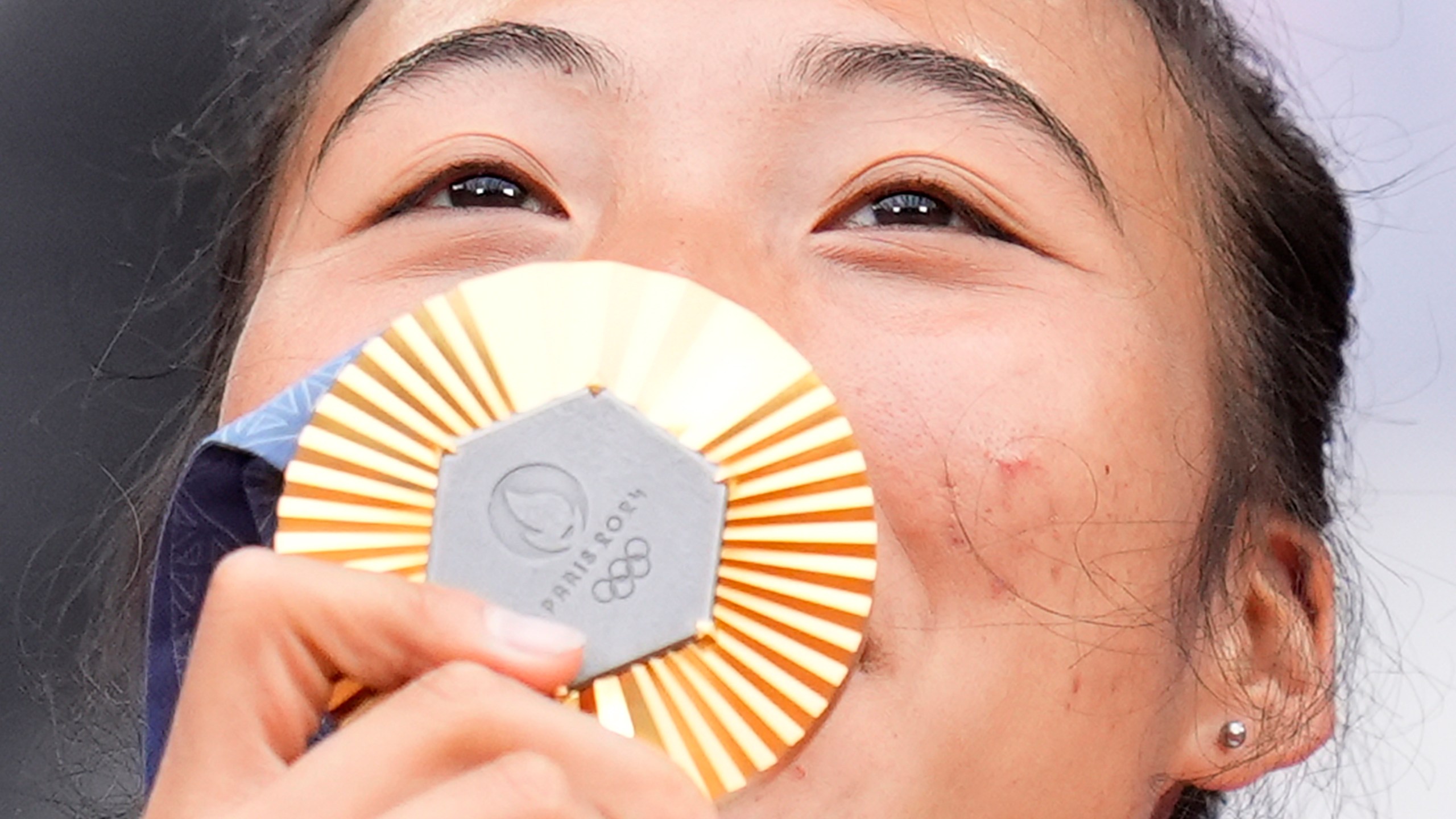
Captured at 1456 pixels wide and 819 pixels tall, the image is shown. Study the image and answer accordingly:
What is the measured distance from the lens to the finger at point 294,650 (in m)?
0.95

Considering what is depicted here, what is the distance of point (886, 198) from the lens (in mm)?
1444

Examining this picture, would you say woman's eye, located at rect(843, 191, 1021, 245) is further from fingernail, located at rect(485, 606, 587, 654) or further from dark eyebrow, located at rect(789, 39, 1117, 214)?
fingernail, located at rect(485, 606, 587, 654)

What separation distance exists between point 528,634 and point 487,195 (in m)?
0.62

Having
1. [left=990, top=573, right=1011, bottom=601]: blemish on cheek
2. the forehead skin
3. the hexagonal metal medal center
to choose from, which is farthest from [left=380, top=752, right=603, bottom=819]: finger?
the forehead skin

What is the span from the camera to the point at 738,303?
126cm

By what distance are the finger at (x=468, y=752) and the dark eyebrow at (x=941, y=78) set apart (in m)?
0.63

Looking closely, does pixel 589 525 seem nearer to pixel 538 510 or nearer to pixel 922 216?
pixel 538 510

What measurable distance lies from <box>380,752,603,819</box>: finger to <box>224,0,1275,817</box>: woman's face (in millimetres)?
309

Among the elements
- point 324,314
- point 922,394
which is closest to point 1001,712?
point 922,394

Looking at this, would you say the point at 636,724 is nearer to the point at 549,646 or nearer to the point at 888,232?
the point at 549,646

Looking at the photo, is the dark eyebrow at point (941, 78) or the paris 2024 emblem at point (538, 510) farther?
the dark eyebrow at point (941, 78)

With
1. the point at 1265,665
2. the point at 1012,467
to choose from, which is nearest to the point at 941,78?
the point at 1012,467

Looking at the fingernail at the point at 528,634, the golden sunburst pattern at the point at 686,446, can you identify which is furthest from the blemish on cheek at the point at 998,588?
the fingernail at the point at 528,634

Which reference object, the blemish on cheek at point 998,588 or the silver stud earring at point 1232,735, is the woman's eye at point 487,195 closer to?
the blemish on cheek at point 998,588
